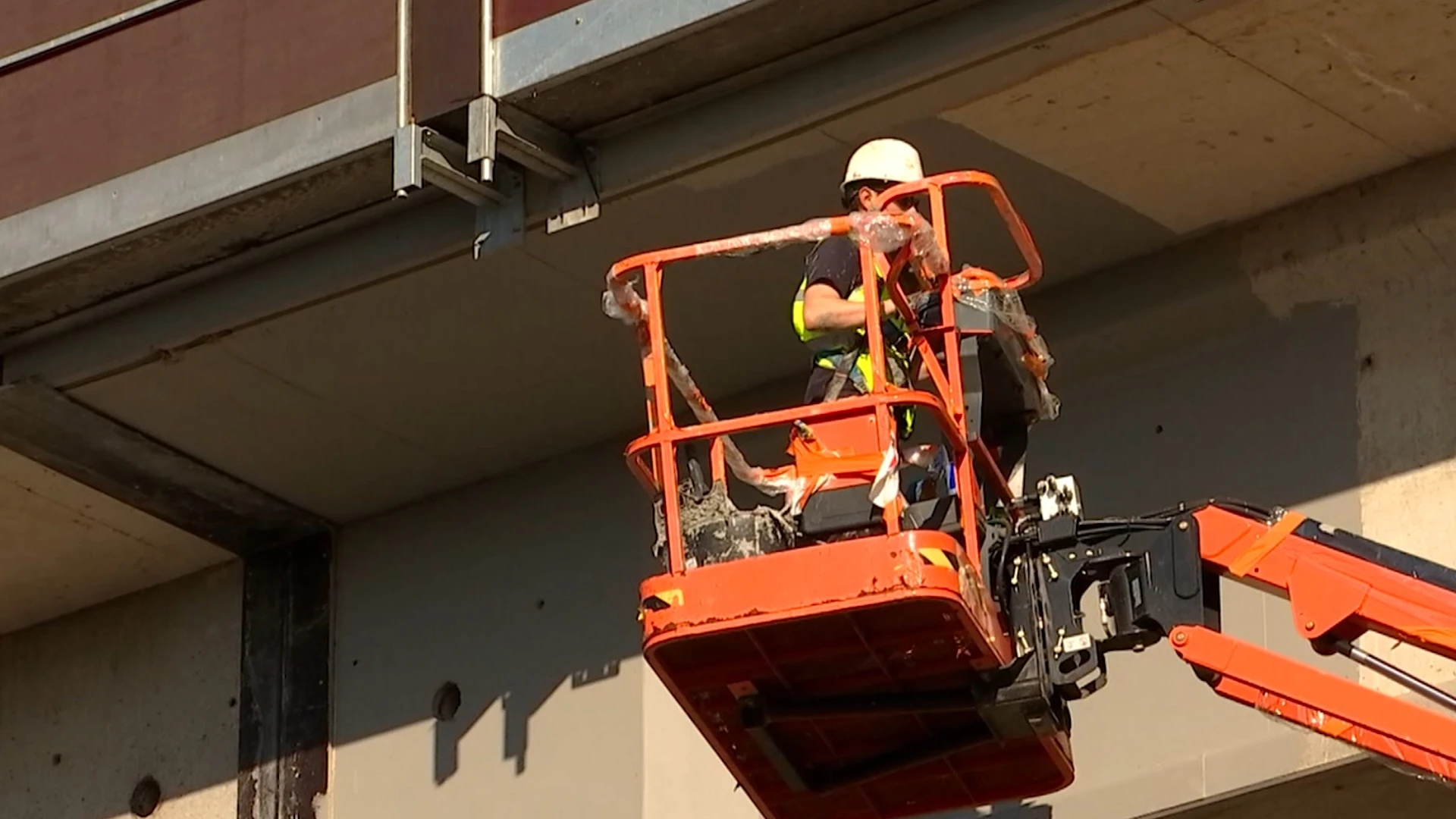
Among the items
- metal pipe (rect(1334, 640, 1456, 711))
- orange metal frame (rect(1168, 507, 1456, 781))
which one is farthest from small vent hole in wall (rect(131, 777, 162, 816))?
metal pipe (rect(1334, 640, 1456, 711))

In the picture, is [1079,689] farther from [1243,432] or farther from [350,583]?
[350,583]

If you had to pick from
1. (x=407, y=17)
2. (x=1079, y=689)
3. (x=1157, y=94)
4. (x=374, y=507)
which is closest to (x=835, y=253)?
(x=1079, y=689)

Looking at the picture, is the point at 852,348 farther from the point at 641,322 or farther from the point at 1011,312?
the point at 641,322

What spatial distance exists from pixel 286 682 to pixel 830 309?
19.4ft

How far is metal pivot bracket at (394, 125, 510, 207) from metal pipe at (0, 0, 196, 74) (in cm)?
145

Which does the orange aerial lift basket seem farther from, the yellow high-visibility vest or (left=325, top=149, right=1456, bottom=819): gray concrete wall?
(left=325, top=149, right=1456, bottom=819): gray concrete wall

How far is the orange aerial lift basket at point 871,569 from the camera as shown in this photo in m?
8.46

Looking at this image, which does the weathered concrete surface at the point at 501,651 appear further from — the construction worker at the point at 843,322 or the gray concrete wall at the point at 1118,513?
the construction worker at the point at 843,322

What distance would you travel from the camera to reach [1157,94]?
10992mm

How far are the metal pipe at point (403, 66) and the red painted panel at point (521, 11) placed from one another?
38 cm

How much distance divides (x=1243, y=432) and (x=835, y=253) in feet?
9.66

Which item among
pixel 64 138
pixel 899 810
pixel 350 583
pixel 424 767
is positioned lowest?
pixel 899 810

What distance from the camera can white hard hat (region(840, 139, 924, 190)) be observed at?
9570 mm

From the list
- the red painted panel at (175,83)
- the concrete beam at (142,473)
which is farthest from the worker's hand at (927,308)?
the concrete beam at (142,473)
